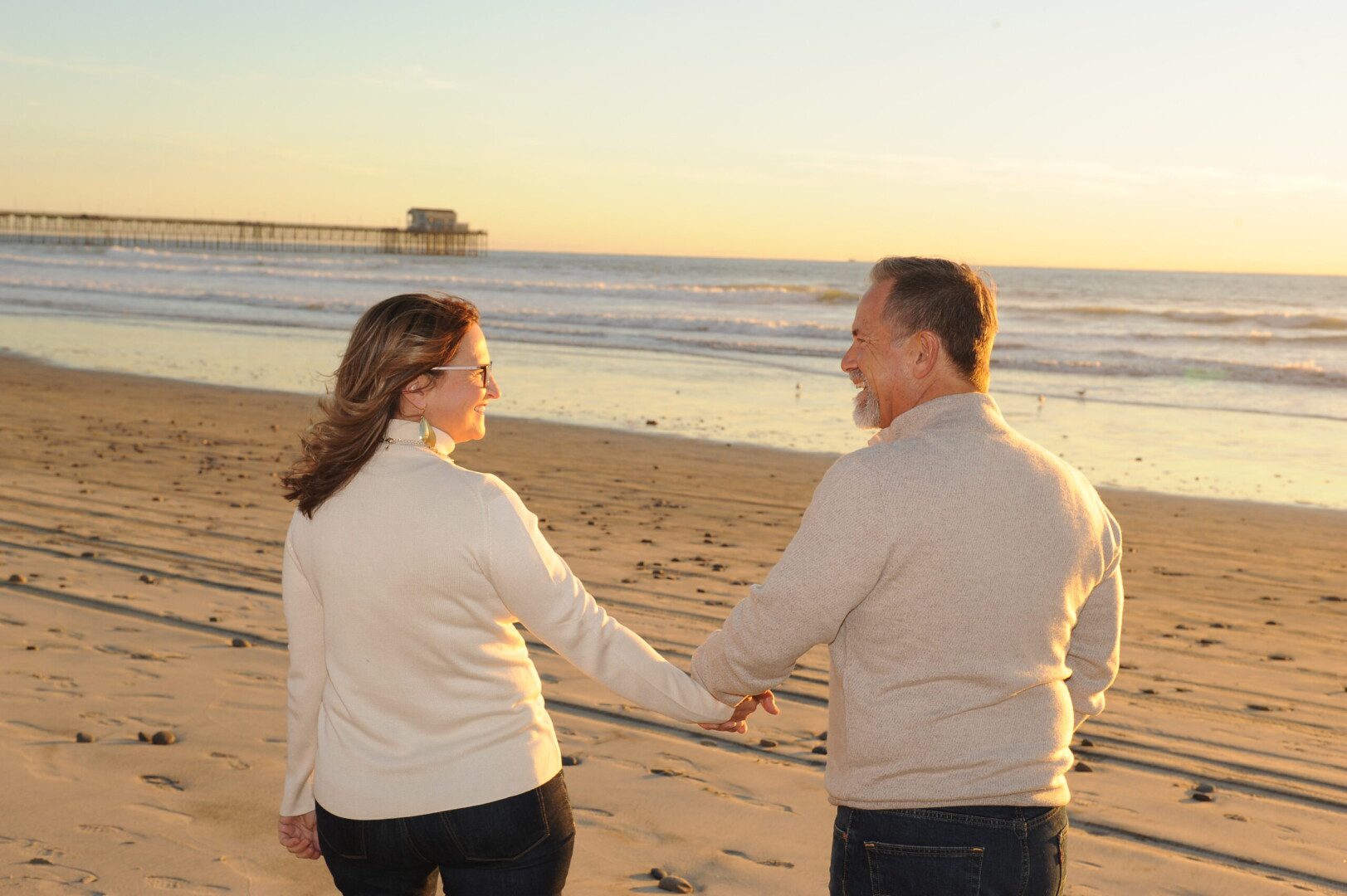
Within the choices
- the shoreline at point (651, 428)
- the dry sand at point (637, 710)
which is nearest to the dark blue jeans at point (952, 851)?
the dry sand at point (637, 710)

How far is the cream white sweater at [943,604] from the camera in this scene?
1.95m

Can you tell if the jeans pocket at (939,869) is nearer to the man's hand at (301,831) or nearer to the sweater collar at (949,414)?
the sweater collar at (949,414)

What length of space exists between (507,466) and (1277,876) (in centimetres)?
842

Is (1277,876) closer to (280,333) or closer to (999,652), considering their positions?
(999,652)

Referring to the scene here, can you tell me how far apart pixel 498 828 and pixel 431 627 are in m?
0.37

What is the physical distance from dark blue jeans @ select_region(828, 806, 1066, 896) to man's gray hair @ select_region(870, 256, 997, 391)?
72cm

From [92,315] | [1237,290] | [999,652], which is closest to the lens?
[999,652]

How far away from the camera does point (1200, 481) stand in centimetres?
1196

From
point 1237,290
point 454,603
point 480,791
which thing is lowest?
point 480,791

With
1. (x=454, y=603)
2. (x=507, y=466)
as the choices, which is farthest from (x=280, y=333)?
(x=454, y=603)

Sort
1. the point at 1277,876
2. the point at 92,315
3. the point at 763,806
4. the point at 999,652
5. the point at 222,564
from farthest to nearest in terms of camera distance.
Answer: the point at 92,315 < the point at 222,564 < the point at 763,806 < the point at 1277,876 < the point at 999,652

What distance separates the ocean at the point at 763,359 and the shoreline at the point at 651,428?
0.60 ft

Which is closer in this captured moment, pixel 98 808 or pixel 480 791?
pixel 480 791

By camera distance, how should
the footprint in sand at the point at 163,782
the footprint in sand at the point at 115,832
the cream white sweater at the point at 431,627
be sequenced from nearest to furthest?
1. the cream white sweater at the point at 431,627
2. the footprint in sand at the point at 115,832
3. the footprint in sand at the point at 163,782
